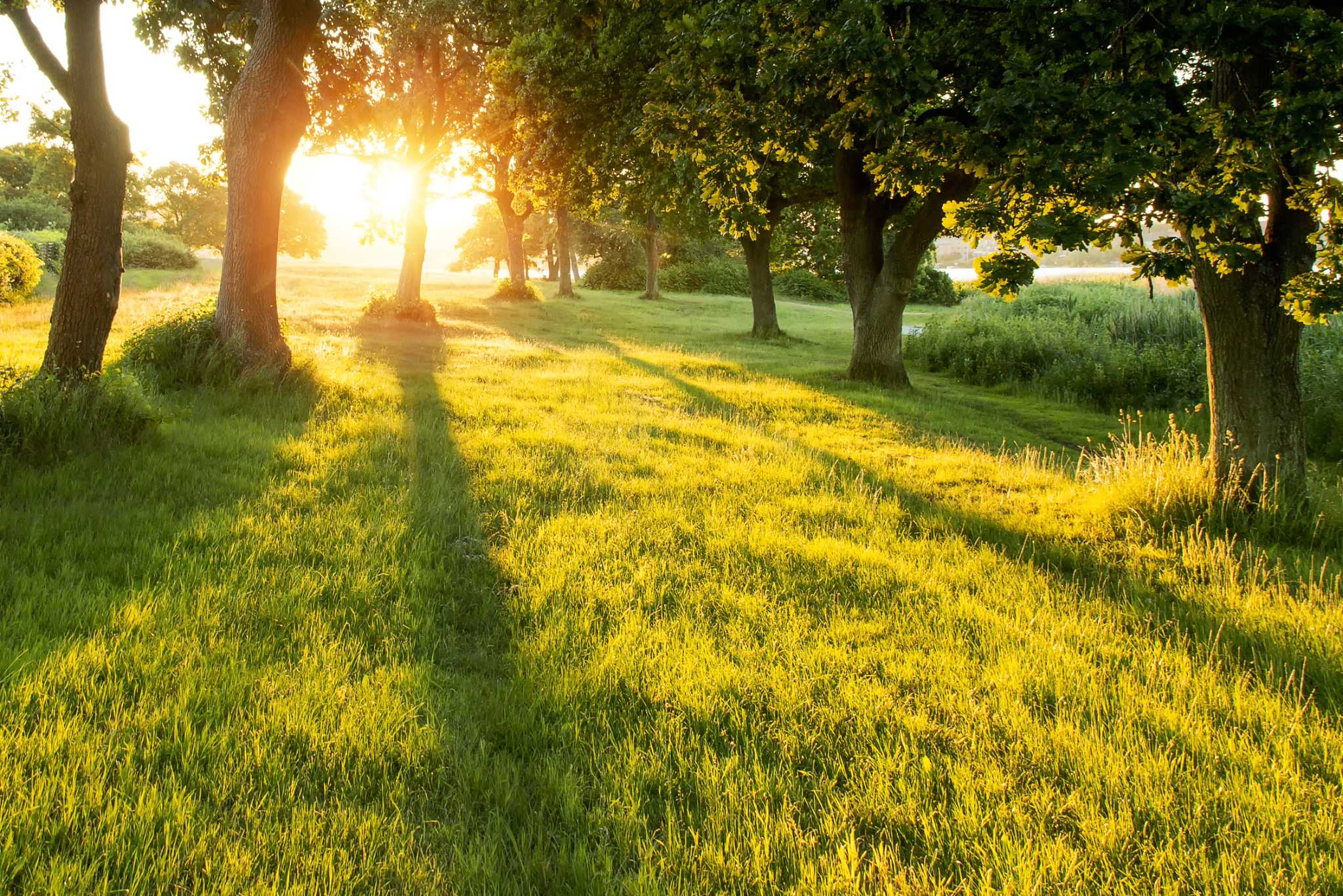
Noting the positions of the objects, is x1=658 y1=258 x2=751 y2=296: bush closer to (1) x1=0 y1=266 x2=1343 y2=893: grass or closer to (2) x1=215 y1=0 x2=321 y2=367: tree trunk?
(2) x1=215 y1=0 x2=321 y2=367: tree trunk

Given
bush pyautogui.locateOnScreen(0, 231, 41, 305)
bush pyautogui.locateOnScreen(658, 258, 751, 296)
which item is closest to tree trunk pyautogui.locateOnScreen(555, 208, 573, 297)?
bush pyautogui.locateOnScreen(658, 258, 751, 296)

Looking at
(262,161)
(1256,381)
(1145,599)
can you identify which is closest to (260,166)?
(262,161)

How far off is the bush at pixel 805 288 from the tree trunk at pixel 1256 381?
2023 inches

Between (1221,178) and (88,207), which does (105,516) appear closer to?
(88,207)

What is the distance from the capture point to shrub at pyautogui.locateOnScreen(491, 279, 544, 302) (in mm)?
31906

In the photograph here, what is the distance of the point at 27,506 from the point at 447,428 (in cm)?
392

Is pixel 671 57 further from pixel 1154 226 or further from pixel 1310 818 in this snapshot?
pixel 1310 818

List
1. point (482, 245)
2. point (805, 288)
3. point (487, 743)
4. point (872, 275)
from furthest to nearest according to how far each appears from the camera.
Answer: point (482, 245) → point (805, 288) → point (872, 275) → point (487, 743)

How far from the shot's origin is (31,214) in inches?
Result: 1764

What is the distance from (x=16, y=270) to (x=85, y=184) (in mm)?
18667

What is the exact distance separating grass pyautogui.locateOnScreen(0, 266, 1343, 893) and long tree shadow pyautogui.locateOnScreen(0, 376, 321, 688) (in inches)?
1.3

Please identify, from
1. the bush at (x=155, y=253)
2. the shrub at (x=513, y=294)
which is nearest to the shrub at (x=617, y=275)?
the shrub at (x=513, y=294)

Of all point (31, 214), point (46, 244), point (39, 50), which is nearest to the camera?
point (39, 50)

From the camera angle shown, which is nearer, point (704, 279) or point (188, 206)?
point (704, 279)
